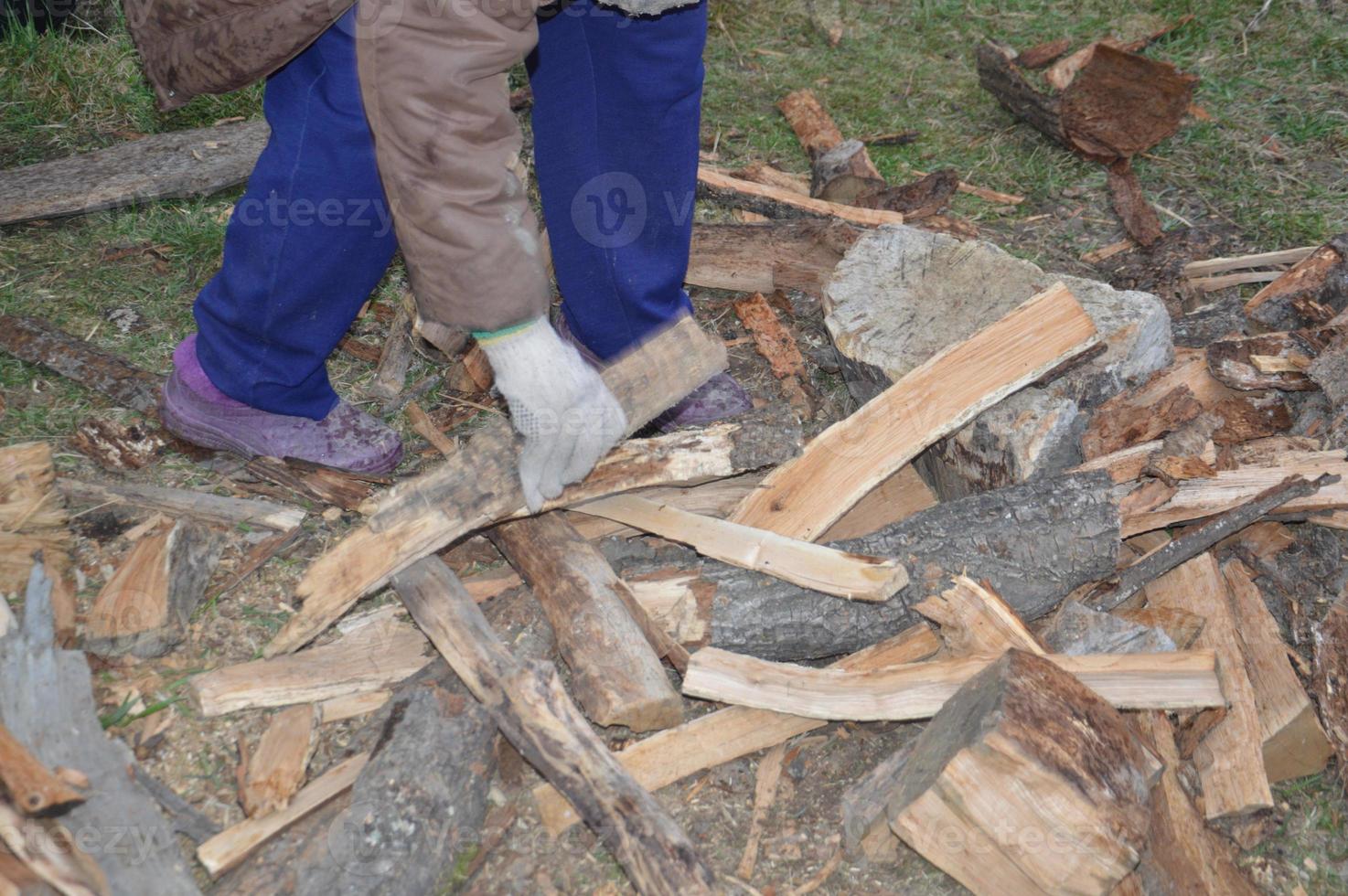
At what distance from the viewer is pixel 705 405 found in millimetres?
3232

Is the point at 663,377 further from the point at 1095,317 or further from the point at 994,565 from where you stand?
the point at 1095,317

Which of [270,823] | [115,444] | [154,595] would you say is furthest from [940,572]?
[115,444]

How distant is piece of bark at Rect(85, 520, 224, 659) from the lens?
7.97ft

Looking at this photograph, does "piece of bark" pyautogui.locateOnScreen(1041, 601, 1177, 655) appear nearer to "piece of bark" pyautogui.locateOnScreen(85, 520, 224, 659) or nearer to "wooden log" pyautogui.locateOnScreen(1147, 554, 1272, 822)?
"wooden log" pyautogui.locateOnScreen(1147, 554, 1272, 822)

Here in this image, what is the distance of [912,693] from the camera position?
2344 mm

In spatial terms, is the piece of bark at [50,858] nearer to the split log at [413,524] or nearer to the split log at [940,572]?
the split log at [413,524]

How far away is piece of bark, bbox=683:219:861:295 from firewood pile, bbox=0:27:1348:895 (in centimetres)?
41

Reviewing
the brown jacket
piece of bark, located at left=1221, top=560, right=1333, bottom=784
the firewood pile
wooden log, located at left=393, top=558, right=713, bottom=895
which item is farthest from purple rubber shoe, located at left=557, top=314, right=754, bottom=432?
piece of bark, located at left=1221, top=560, right=1333, bottom=784

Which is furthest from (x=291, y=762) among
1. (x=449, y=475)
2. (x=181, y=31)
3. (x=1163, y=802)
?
(x=1163, y=802)

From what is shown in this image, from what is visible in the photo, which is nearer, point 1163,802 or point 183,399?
point 1163,802

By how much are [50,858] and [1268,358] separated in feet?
10.1

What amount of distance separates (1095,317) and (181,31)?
240 centimetres

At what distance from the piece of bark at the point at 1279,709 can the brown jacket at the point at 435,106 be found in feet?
6.05

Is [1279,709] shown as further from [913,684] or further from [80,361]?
[80,361]
